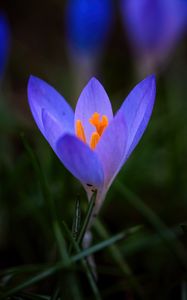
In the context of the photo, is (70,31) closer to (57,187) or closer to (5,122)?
(5,122)

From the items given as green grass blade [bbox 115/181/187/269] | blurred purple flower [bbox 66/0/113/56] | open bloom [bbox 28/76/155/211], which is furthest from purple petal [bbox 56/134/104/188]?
blurred purple flower [bbox 66/0/113/56]

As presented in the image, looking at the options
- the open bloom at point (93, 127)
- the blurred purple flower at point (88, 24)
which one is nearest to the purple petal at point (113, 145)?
the open bloom at point (93, 127)

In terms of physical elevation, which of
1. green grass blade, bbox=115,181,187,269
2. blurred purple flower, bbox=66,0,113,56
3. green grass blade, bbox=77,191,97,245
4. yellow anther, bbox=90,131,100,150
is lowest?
green grass blade, bbox=115,181,187,269

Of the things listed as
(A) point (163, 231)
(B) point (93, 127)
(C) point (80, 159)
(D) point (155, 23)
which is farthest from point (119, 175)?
(D) point (155, 23)

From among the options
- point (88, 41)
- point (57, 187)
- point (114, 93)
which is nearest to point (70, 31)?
point (88, 41)

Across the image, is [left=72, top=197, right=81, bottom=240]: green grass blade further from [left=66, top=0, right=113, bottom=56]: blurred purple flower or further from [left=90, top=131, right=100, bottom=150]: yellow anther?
[left=66, top=0, right=113, bottom=56]: blurred purple flower

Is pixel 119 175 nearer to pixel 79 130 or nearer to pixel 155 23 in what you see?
pixel 79 130
